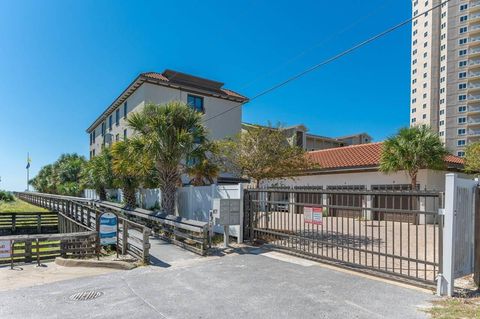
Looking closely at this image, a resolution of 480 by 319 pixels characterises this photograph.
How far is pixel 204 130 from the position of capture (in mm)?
15023

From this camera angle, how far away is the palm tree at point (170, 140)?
45.1 feet

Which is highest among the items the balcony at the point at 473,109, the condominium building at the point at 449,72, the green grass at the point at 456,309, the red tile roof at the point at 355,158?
the condominium building at the point at 449,72

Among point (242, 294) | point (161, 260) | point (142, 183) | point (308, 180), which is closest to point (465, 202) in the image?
point (242, 294)

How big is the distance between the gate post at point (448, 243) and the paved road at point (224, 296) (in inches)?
14.9

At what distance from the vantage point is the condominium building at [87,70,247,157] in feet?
96.1

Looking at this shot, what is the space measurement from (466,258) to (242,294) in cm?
432

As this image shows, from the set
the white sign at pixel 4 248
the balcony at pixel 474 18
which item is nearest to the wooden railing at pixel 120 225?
the white sign at pixel 4 248

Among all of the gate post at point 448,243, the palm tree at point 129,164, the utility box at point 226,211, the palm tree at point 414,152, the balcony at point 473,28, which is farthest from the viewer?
the balcony at point 473,28

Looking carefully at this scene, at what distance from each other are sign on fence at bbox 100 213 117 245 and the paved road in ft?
9.71

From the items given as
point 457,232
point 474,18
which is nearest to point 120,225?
point 457,232

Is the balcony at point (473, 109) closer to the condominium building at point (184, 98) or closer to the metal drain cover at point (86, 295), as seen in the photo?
the condominium building at point (184, 98)

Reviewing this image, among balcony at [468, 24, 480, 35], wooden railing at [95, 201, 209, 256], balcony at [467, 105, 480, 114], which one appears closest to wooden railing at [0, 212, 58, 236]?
wooden railing at [95, 201, 209, 256]

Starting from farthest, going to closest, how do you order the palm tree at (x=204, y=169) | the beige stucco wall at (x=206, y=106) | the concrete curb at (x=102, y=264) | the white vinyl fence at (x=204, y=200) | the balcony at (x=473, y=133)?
the balcony at (x=473, y=133)
the beige stucco wall at (x=206, y=106)
the palm tree at (x=204, y=169)
the white vinyl fence at (x=204, y=200)
the concrete curb at (x=102, y=264)

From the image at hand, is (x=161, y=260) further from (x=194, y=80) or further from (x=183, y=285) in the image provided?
(x=194, y=80)
